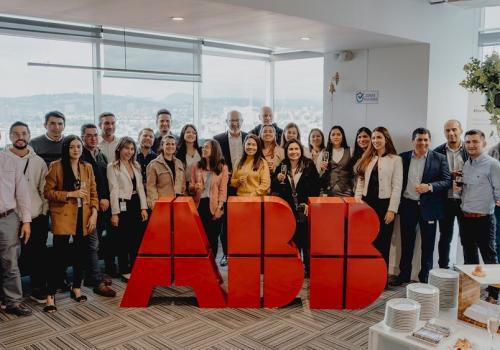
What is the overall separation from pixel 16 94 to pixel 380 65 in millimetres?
4906

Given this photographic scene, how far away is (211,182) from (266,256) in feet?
3.80

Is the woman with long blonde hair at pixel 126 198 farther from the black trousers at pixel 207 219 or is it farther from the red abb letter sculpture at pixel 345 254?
the red abb letter sculpture at pixel 345 254

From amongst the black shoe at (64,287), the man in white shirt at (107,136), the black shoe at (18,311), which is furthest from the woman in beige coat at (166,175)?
the black shoe at (18,311)

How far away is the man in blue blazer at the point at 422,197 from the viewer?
4.92m

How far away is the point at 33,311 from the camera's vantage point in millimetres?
4492

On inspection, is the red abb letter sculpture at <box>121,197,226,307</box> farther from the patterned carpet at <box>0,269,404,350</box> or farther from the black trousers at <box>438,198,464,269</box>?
the black trousers at <box>438,198,464,269</box>

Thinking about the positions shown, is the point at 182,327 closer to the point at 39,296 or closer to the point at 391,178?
the point at 39,296

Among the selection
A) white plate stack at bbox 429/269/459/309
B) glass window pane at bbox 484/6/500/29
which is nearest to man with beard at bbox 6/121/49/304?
white plate stack at bbox 429/269/459/309

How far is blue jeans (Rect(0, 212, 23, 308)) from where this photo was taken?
421cm

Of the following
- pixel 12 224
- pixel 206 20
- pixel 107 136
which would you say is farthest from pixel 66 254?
pixel 206 20

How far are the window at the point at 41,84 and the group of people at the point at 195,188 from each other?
6.44ft

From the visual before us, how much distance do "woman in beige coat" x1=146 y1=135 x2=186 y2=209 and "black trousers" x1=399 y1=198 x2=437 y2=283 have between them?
239 cm

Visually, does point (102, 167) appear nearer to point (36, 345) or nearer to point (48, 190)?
point (48, 190)

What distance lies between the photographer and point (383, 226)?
16.9 feet
